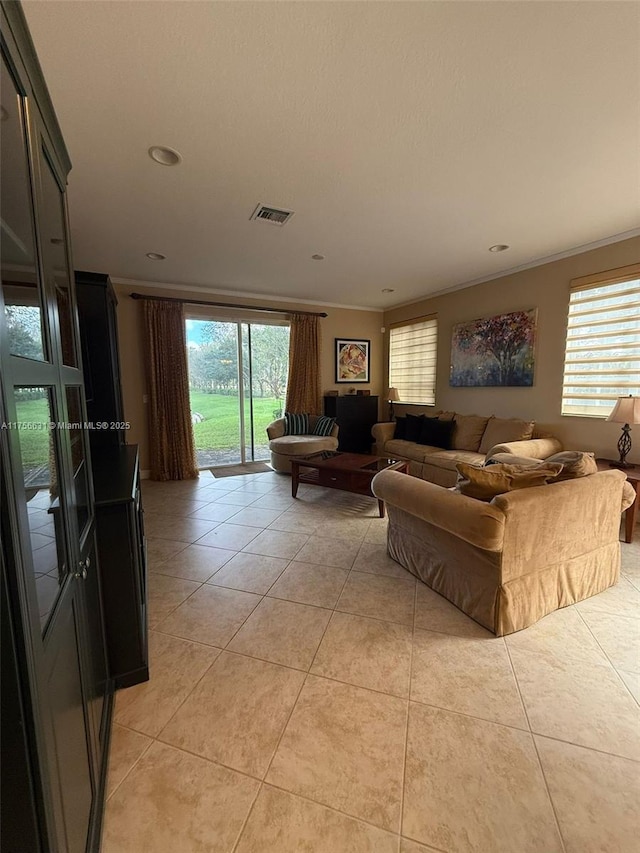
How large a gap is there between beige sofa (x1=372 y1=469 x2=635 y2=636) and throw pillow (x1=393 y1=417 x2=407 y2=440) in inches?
112

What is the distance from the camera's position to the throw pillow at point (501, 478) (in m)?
1.79

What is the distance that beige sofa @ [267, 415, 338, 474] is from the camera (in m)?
4.58

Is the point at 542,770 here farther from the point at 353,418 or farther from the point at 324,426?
the point at 353,418

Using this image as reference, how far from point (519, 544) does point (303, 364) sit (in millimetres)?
4224

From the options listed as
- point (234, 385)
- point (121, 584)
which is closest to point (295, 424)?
point (234, 385)

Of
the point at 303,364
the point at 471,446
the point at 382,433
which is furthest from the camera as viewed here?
the point at 303,364

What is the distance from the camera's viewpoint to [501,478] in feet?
5.90

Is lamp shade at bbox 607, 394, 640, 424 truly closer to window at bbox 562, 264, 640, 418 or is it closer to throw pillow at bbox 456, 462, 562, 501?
window at bbox 562, 264, 640, 418

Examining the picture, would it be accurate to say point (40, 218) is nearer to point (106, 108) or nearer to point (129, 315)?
point (106, 108)

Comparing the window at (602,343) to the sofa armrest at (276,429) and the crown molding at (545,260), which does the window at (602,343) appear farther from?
the sofa armrest at (276,429)

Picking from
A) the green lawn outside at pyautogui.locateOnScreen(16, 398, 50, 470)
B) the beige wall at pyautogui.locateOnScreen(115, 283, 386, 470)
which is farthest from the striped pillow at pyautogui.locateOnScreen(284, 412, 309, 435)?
the green lawn outside at pyautogui.locateOnScreen(16, 398, 50, 470)

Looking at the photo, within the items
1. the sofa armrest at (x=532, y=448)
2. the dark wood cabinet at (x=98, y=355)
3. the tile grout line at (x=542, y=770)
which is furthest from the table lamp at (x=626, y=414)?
the dark wood cabinet at (x=98, y=355)

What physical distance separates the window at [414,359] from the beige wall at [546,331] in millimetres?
472

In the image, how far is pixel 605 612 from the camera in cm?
193
